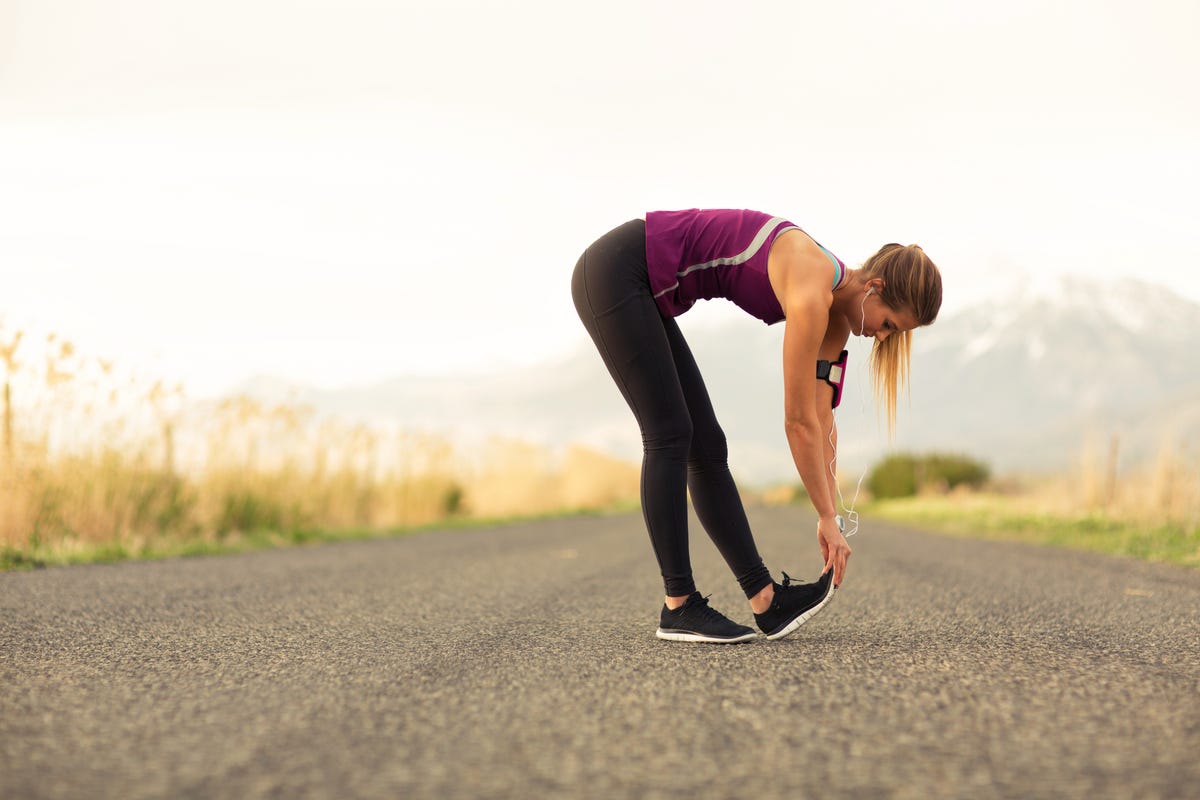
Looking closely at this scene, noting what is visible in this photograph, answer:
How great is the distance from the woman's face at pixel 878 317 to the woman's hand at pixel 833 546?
2.07 feet

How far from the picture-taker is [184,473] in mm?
8953

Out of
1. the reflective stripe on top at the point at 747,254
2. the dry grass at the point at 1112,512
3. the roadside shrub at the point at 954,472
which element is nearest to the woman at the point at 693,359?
the reflective stripe on top at the point at 747,254

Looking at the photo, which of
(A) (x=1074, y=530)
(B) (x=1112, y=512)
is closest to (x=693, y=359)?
(A) (x=1074, y=530)

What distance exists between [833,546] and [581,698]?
48.4 inches

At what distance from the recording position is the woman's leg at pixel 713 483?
332cm

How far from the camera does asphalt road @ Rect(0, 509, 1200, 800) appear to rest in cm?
169

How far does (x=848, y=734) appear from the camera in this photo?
1958 millimetres

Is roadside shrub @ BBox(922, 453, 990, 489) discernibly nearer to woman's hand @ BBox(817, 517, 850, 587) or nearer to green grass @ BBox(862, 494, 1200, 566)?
green grass @ BBox(862, 494, 1200, 566)

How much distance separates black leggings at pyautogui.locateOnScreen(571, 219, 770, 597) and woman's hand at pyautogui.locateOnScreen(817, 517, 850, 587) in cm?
22

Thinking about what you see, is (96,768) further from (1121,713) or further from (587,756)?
(1121,713)

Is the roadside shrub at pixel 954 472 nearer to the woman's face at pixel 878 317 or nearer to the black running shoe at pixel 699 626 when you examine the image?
the woman's face at pixel 878 317

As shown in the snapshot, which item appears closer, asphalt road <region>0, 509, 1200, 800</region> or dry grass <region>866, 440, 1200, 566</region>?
asphalt road <region>0, 509, 1200, 800</region>

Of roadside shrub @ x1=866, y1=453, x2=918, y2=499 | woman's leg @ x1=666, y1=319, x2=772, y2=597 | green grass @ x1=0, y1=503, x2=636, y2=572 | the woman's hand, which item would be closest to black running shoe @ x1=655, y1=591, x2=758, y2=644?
woman's leg @ x1=666, y1=319, x2=772, y2=597

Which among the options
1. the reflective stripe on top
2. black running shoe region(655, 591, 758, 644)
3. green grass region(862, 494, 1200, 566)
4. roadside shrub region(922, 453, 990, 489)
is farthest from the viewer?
roadside shrub region(922, 453, 990, 489)
